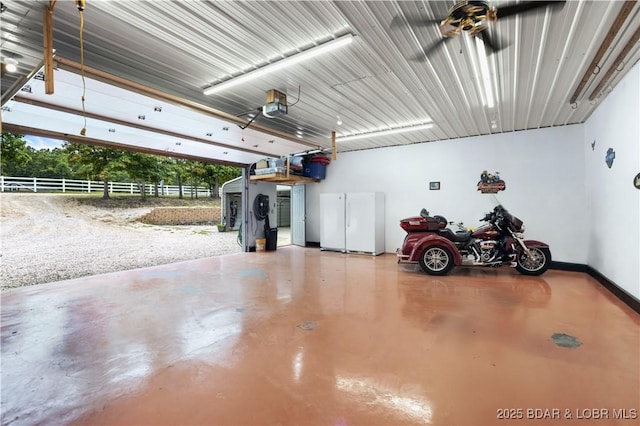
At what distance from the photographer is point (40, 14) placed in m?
2.38

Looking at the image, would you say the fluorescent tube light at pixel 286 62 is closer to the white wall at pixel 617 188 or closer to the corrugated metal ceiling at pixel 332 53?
the corrugated metal ceiling at pixel 332 53

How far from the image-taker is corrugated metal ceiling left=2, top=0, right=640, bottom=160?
243 centimetres

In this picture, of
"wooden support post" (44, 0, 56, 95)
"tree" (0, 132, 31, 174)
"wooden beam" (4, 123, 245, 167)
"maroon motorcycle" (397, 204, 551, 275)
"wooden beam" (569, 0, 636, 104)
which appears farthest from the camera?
"maroon motorcycle" (397, 204, 551, 275)

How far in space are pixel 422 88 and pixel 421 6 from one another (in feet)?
5.83

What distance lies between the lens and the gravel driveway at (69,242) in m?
5.22

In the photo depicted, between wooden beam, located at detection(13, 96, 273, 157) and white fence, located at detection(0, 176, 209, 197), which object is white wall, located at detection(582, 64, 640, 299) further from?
white fence, located at detection(0, 176, 209, 197)

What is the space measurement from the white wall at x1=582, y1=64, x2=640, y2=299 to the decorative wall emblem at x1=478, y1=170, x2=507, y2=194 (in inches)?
55.3

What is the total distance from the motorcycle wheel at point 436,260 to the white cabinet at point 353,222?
2.08m

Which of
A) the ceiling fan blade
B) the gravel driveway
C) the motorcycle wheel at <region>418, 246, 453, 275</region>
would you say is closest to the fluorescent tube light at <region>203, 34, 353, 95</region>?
the ceiling fan blade

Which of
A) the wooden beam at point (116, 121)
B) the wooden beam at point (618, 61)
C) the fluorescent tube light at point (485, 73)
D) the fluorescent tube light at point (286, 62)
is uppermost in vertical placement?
the fluorescent tube light at point (485, 73)

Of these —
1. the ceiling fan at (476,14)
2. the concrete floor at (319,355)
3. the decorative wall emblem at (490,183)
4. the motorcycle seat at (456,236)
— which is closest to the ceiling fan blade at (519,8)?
the ceiling fan at (476,14)

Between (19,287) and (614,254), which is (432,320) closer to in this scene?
(614,254)

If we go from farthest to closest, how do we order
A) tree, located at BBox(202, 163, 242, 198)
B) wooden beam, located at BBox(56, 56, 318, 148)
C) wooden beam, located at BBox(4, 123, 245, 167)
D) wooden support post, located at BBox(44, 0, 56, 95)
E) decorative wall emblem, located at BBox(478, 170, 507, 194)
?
tree, located at BBox(202, 163, 242, 198)
decorative wall emblem, located at BBox(478, 170, 507, 194)
wooden beam, located at BBox(4, 123, 245, 167)
wooden beam, located at BBox(56, 56, 318, 148)
wooden support post, located at BBox(44, 0, 56, 95)

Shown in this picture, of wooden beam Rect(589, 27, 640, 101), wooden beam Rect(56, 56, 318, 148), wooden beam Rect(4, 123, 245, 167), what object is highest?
wooden beam Rect(589, 27, 640, 101)
